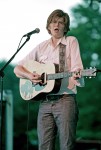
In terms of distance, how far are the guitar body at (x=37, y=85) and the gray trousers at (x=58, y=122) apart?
9 cm

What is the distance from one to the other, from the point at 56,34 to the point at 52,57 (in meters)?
0.18

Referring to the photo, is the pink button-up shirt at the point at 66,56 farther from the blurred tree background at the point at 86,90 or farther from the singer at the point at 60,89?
the blurred tree background at the point at 86,90

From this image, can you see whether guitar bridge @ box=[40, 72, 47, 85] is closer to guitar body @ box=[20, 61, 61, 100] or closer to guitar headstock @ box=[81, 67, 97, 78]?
guitar body @ box=[20, 61, 61, 100]

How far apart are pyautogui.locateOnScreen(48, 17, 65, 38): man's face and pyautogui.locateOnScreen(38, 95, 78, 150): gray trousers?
50cm

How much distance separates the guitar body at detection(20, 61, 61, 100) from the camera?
321cm

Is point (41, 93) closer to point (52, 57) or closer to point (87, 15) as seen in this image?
point (52, 57)

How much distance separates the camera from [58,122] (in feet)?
10.3

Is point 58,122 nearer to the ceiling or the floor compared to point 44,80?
nearer to the floor

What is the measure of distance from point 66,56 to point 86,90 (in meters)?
15.3

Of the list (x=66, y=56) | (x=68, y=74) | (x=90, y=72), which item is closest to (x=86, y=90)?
(x=66, y=56)

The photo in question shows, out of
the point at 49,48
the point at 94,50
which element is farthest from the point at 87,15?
the point at 49,48

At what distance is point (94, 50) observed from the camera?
18219 mm

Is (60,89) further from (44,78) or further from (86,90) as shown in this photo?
(86,90)

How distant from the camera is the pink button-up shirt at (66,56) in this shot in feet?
10.2
